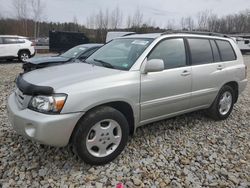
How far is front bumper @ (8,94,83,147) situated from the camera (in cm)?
254

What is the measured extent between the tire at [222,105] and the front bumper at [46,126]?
9.29 feet

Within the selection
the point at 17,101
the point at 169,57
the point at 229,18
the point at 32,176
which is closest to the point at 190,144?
the point at 169,57

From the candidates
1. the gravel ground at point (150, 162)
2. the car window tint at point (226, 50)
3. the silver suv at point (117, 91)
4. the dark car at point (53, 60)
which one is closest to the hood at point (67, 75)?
the silver suv at point (117, 91)

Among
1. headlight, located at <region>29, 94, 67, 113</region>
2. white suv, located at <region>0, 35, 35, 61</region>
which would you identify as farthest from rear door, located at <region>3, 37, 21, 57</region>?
headlight, located at <region>29, 94, 67, 113</region>

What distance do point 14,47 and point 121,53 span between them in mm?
11775

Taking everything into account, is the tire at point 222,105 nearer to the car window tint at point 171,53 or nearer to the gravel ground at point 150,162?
the gravel ground at point 150,162

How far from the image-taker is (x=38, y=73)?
324 centimetres

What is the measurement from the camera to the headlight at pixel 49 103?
258 cm

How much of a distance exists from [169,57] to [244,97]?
13.0 feet

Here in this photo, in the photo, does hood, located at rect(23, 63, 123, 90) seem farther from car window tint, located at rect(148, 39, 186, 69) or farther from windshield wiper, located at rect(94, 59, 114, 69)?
car window tint, located at rect(148, 39, 186, 69)

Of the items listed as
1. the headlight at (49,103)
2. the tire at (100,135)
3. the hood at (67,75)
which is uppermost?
the hood at (67,75)

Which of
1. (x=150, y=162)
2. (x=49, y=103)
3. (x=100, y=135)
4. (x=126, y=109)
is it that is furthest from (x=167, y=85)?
(x=49, y=103)

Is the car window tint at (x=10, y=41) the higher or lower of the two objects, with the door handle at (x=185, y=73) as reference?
higher

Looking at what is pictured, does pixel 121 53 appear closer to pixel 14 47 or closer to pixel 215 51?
Answer: pixel 215 51
